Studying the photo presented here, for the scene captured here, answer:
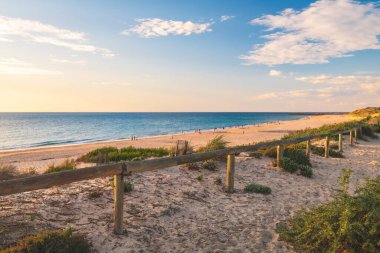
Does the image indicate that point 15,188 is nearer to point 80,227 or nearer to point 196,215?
point 80,227

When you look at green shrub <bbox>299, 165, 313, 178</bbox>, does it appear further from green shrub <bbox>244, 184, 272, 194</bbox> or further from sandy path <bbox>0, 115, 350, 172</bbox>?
sandy path <bbox>0, 115, 350, 172</bbox>

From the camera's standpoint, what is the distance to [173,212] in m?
6.64

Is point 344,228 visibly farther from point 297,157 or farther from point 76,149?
point 76,149

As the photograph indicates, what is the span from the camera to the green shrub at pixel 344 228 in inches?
179

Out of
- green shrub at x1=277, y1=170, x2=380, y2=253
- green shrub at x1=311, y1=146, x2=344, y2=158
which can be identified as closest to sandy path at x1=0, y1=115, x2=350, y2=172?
green shrub at x1=277, y1=170, x2=380, y2=253

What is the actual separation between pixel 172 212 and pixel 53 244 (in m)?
2.76

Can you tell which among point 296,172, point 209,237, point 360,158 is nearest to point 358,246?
point 209,237

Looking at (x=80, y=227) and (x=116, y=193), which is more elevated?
(x=116, y=193)

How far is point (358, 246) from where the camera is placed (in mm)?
4617

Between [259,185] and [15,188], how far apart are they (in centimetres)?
631

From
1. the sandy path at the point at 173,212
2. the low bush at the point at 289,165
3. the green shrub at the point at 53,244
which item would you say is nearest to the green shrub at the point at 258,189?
the sandy path at the point at 173,212

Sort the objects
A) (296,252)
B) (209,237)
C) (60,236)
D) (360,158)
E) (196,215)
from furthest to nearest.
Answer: (360,158)
(196,215)
(209,237)
(296,252)
(60,236)

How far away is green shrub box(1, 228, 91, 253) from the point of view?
4.13 metres

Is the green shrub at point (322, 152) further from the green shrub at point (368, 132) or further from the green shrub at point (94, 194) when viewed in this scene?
the green shrub at point (94, 194)
